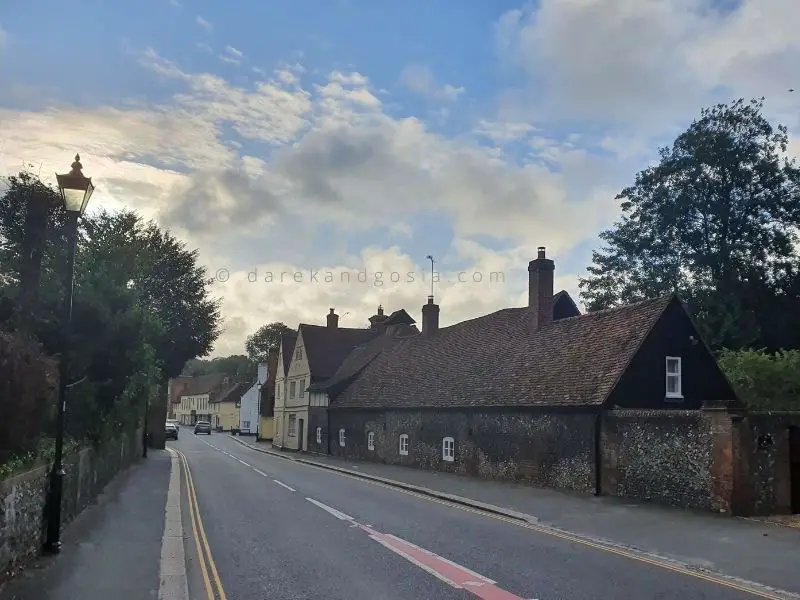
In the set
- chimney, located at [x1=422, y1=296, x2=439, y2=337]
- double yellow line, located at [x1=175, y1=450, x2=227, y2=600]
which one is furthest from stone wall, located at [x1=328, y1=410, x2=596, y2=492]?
double yellow line, located at [x1=175, y1=450, x2=227, y2=600]

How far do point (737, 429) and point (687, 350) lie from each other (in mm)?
9098

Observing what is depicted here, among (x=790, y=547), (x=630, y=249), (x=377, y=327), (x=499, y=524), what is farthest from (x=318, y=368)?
(x=790, y=547)

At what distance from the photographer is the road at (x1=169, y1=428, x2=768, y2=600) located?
9484 mm

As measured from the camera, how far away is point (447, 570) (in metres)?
10.7

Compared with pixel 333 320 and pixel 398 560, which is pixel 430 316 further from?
pixel 398 560

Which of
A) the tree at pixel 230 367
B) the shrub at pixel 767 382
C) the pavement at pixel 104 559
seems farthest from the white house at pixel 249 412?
the pavement at pixel 104 559

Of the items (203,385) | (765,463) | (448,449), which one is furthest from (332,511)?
(203,385)

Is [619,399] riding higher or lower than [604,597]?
higher

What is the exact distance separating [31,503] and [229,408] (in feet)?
359

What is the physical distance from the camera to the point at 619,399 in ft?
76.2

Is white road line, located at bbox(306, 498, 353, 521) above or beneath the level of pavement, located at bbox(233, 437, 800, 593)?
beneath

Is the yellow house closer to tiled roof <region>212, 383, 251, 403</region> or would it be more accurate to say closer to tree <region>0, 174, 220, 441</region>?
tiled roof <region>212, 383, 251, 403</region>

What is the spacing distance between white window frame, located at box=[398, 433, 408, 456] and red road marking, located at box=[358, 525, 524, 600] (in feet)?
71.7

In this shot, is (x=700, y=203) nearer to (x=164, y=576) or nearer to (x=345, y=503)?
(x=345, y=503)
